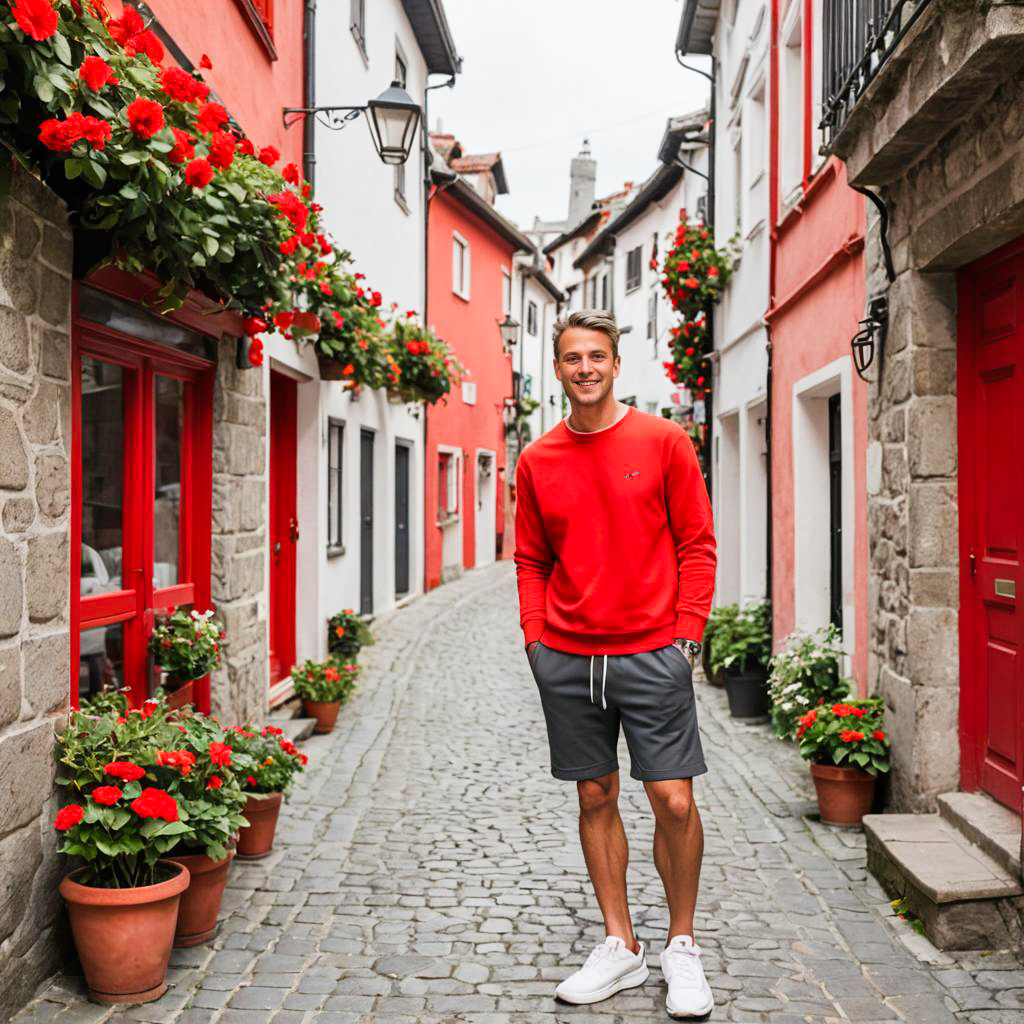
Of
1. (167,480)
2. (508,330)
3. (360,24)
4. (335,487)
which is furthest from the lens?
A: (508,330)

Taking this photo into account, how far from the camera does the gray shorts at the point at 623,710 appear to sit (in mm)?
3564

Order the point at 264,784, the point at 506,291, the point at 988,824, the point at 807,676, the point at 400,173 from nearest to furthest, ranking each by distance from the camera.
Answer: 1. the point at 988,824
2. the point at 264,784
3. the point at 807,676
4. the point at 400,173
5. the point at 506,291

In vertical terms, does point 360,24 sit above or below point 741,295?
above

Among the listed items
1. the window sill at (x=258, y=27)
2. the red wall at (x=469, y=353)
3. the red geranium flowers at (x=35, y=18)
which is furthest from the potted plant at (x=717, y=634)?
the red geranium flowers at (x=35, y=18)

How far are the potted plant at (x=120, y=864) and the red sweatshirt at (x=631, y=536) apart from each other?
139 centimetres

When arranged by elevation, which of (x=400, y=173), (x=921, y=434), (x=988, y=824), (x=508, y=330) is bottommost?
(x=988, y=824)

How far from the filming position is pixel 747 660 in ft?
29.1

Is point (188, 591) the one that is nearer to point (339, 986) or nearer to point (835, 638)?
point (339, 986)

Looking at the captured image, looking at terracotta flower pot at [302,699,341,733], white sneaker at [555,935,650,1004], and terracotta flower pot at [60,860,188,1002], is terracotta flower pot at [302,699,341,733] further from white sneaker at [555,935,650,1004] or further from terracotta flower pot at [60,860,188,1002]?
white sneaker at [555,935,650,1004]

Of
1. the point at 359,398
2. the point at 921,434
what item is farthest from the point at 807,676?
the point at 359,398

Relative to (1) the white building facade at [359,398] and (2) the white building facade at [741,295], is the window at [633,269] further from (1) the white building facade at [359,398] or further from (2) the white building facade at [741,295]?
(2) the white building facade at [741,295]

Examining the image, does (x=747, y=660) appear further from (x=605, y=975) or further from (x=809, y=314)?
(x=605, y=975)

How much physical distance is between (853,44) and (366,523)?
855 cm

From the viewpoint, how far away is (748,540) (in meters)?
10.4
